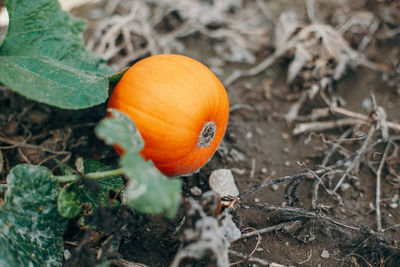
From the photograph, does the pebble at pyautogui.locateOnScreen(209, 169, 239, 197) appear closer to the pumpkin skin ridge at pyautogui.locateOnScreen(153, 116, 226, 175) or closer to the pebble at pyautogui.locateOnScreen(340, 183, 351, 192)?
the pumpkin skin ridge at pyautogui.locateOnScreen(153, 116, 226, 175)

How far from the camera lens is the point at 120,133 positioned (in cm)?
154

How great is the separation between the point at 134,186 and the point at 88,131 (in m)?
1.24

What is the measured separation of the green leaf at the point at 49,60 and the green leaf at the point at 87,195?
1.26 feet

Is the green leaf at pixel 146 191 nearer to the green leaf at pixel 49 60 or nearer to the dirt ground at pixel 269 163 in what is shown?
the dirt ground at pixel 269 163

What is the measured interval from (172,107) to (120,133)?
1.32 ft

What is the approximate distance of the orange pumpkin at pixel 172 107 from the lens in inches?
73.4

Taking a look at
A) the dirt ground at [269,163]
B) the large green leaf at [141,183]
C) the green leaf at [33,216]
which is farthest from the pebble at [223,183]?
the green leaf at [33,216]

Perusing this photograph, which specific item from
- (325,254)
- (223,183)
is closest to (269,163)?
(223,183)

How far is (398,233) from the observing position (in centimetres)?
213

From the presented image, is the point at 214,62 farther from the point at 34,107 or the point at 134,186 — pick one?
the point at 134,186

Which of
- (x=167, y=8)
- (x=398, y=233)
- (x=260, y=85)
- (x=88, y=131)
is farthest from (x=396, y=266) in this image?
(x=167, y=8)

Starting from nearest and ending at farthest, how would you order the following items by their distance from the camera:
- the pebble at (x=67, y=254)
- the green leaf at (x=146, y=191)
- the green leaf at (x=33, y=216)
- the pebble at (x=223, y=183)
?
1. the green leaf at (x=146, y=191)
2. the green leaf at (x=33, y=216)
3. the pebble at (x=67, y=254)
4. the pebble at (x=223, y=183)

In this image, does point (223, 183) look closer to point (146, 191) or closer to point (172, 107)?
point (172, 107)

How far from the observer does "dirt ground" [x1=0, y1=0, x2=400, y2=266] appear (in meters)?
1.91
